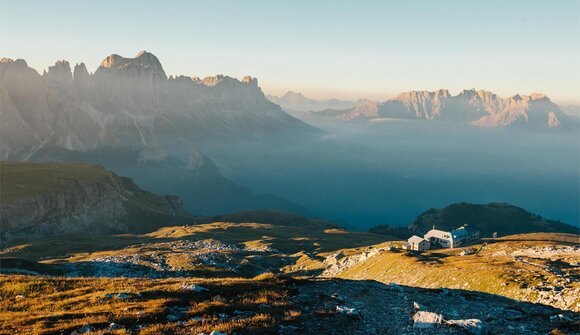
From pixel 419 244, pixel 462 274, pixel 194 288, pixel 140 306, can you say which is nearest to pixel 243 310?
pixel 194 288

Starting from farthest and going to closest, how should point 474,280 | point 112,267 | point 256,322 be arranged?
point 112,267, point 474,280, point 256,322

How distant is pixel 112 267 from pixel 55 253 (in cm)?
9526

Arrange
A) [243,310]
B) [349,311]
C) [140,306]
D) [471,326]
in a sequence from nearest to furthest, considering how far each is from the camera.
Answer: [471,326] < [140,306] < [243,310] < [349,311]

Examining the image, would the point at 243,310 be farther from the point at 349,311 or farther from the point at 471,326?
the point at 471,326

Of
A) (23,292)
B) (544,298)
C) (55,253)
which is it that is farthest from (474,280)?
(55,253)

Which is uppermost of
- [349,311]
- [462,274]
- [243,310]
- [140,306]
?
[140,306]

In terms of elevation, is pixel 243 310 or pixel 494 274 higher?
pixel 243 310

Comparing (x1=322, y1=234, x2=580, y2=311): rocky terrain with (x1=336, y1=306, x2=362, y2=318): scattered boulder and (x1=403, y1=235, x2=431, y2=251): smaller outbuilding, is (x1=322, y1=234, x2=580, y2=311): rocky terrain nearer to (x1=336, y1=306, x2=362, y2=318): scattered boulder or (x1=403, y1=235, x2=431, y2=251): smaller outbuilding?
(x1=336, y1=306, x2=362, y2=318): scattered boulder

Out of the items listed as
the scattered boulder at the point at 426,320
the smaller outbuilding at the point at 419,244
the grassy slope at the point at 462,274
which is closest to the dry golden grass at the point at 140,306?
the scattered boulder at the point at 426,320

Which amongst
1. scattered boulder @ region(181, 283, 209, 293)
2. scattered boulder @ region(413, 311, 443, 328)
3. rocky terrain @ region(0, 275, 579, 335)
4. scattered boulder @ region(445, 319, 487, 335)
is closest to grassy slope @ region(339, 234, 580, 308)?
rocky terrain @ region(0, 275, 579, 335)

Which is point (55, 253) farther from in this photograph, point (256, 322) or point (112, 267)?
point (256, 322)

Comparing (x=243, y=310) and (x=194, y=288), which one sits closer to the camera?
(x=243, y=310)

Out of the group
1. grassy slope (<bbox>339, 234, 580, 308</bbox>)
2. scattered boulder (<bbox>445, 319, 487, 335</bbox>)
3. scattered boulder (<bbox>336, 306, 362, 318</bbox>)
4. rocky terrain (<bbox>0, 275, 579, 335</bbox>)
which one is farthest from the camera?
grassy slope (<bbox>339, 234, 580, 308</bbox>)

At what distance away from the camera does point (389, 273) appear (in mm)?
97562
